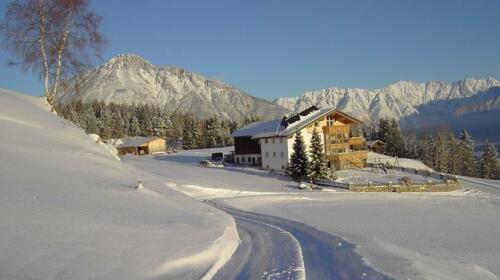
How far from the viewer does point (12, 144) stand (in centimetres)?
2059

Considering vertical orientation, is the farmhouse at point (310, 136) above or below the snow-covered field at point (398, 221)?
above

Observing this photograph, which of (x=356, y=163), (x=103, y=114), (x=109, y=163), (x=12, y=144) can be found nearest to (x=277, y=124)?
(x=356, y=163)

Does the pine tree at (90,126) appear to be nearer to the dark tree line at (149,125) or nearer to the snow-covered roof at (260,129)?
the dark tree line at (149,125)

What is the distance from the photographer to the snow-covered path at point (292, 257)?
441 inches

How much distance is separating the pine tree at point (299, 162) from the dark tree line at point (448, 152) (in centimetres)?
4657

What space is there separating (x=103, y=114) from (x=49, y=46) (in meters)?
115

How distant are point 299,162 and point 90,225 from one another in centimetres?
3989

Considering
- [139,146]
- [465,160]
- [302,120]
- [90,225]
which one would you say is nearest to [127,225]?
[90,225]

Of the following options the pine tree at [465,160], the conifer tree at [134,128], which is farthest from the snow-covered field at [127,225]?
the conifer tree at [134,128]

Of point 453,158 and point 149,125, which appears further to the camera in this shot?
point 149,125

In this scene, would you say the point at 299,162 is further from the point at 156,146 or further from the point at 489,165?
the point at 156,146

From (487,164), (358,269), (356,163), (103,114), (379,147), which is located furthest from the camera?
(103,114)

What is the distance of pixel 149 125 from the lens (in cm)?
13950

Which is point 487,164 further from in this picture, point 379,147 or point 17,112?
point 17,112
